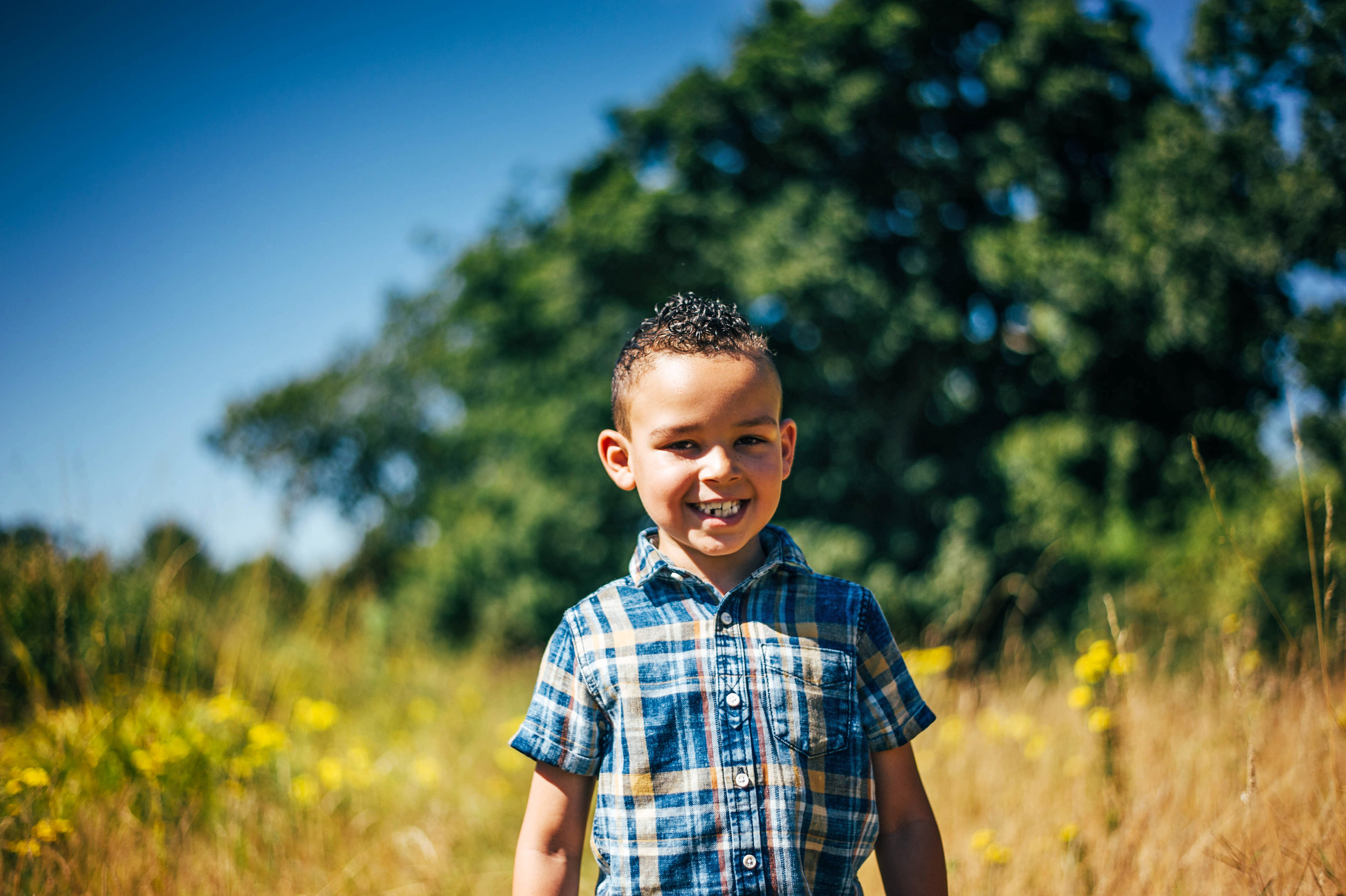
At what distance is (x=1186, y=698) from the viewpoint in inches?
141

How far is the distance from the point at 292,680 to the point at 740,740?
4.24 meters

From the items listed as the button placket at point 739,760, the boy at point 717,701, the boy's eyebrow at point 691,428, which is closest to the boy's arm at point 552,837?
the boy at point 717,701

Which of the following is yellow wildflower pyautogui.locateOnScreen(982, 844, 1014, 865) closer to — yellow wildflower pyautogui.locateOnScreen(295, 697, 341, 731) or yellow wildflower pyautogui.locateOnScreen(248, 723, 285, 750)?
yellow wildflower pyautogui.locateOnScreen(248, 723, 285, 750)

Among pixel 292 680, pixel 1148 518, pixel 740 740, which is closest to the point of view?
pixel 740 740

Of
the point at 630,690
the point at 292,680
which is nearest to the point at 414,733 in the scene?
the point at 292,680

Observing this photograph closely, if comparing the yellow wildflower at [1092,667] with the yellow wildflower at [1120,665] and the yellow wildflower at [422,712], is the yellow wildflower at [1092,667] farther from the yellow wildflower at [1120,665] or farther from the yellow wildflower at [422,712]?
the yellow wildflower at [422,712]

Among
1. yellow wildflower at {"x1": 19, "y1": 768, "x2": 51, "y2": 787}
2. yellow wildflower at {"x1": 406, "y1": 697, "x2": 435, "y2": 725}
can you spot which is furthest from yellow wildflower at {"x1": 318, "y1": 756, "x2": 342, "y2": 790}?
yellow wildflower at {"x1": 406, "y1": 697, "x2": 435, "y2": 725}

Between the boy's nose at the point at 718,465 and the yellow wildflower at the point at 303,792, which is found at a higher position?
the boy's nose at the point at 718,465

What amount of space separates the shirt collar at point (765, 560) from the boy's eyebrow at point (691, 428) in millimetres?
197

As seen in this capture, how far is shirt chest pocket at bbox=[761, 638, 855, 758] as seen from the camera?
1.31 metres

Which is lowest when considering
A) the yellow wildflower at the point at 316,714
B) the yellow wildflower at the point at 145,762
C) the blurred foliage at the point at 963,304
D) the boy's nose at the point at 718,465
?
the yellow wildflower at the point at 145,762

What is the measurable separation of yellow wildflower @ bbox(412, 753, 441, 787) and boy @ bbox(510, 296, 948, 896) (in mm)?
2463

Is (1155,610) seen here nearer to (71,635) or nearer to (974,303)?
(974,303)

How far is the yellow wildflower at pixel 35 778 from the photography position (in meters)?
2.30
